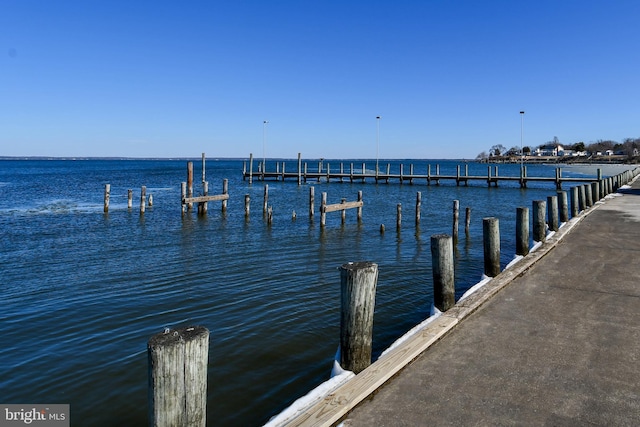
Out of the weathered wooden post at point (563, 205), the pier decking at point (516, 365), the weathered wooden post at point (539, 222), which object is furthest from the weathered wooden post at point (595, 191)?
the pier decking at point (516, 365)

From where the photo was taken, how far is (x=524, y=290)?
7.15 meters

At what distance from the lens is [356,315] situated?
480 centimetres

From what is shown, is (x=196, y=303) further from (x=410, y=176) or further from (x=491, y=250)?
(x=410, y=176)

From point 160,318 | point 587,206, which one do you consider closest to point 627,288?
point 160,318

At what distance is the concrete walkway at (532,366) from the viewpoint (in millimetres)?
Result: 3572

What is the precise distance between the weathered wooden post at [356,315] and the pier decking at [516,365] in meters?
0.33

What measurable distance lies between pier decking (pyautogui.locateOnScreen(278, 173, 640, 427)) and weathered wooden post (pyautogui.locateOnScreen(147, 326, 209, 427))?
0.86 meters

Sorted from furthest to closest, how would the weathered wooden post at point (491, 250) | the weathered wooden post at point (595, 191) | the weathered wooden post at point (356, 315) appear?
1. the weathered wooden post at point (595, 191)
2. the weathered wooden post at point (491, 250)
3. the weathered wooden post at point (356, 315)

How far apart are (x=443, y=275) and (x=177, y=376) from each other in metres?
4.43

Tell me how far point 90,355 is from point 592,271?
29.0 ft

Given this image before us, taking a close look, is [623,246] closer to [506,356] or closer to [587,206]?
[506,356]

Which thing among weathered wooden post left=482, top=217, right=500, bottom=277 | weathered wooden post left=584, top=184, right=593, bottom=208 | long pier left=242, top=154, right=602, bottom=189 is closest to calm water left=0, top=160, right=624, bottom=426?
weathered wooden post left=482, top=217, right=500, bottom=277

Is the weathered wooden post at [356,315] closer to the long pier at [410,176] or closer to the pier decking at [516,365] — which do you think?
the pier decking at [516,365]

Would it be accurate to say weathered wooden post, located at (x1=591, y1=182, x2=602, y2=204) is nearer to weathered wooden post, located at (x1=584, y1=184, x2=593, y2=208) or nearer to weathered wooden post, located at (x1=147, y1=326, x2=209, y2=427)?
weathered wooden post, located at (x1=584, y1=184, x2=593, y2=208)
